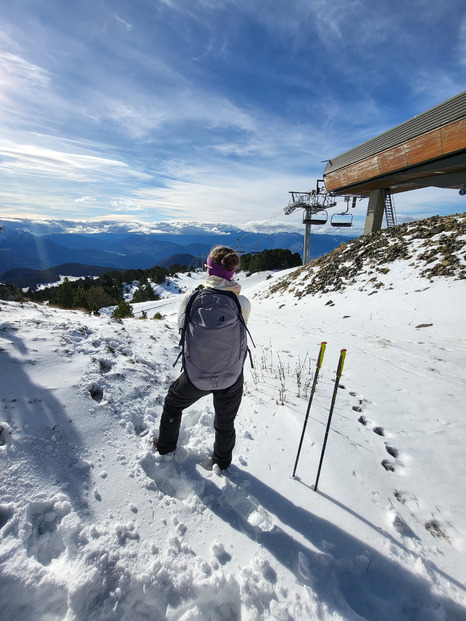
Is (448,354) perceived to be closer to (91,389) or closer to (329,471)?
(329,471)

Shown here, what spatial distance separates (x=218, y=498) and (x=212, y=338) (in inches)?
75.3

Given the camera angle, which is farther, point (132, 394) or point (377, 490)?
point (132, 394)

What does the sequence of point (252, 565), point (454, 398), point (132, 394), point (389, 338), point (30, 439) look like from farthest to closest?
point (389, 338) → point (454, 398) → point (132, 394) → point (30, 439) → point (252, 565)

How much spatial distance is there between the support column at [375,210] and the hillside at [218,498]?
1849 centimetres

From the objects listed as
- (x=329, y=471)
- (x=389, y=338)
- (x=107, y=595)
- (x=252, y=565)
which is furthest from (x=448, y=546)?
(x=389, y=338)

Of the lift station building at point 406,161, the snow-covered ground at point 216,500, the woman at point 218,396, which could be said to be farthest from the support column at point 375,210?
the woman at point 218,396

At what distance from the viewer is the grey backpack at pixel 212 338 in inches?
114

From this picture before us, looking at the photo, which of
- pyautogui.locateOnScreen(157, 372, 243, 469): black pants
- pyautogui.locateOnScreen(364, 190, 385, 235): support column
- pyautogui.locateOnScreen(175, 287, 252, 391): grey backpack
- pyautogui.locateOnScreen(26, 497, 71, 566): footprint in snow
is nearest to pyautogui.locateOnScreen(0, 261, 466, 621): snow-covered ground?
pyautogui.locateOnScreen(26, 497, 71, 566): footprint in snow

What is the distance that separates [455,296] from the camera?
1020 cm

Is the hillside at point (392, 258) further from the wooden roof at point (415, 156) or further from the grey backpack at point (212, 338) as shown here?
the grey backpack at point (212, 338)

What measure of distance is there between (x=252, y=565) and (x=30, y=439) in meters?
2.81

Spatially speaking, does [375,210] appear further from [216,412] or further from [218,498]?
[218,498]

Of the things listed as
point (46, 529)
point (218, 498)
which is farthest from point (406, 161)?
point (46, 529)

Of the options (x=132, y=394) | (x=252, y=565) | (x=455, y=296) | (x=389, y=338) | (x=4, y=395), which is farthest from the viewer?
(x=455, y=296)
